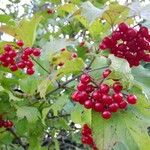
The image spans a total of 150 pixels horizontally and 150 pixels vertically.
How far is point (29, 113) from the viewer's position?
2303mm

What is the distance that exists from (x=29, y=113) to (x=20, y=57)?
1.11 feet

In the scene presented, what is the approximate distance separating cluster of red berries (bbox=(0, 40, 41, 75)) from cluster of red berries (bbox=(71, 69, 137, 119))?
67cm

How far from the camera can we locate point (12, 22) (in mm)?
2463

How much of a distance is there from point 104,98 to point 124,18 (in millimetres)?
453

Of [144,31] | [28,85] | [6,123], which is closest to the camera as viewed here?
[144,31]

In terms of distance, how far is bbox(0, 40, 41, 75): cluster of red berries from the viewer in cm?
233

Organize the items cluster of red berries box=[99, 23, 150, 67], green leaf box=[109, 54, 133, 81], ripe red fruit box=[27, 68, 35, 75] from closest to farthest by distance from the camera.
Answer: green leaf box=[109, 54, 133, 81]
cluster of red berries box=[99, 23, 150, 67]
ripe red fruit box=[27, 68, 35, 75]

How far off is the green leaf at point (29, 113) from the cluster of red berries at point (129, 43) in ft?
2.14

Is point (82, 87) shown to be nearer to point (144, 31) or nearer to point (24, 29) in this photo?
point (144, 31)

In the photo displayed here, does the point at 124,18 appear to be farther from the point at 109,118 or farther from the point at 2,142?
the point at 2,142

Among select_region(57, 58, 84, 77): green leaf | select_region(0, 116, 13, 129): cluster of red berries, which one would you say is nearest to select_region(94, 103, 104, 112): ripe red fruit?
select_region(57, 58, 84, 77): green leaf

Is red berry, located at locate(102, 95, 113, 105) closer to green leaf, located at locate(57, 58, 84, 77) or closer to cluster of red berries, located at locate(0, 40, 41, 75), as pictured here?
green leaf, located at locate(57, 58, 84, 77)

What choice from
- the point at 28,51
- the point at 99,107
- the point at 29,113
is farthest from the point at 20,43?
the point at 99,107

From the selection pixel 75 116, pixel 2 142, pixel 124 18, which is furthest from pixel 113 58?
pixel 2 142
